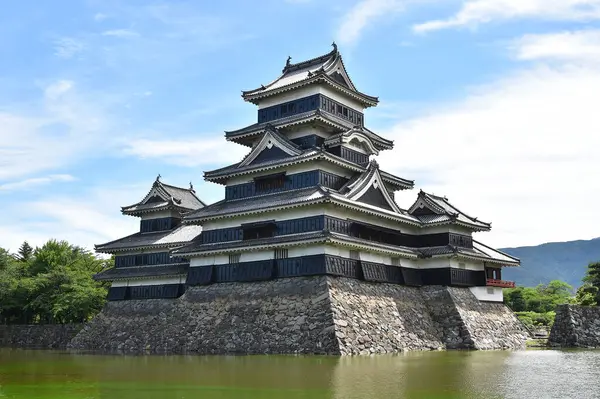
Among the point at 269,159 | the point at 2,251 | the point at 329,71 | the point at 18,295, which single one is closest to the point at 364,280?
the point at 269,159

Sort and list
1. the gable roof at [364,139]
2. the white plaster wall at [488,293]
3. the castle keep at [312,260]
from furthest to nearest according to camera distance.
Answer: the white plaster wall at [488,293] → the gable roof at [364,139] → the castle keep at [312,260]

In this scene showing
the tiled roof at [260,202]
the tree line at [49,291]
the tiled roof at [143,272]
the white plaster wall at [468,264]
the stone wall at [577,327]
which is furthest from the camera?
the tree line at [49,291]

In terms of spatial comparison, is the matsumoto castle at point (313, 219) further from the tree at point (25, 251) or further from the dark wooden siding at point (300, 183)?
the tree at point (25, 251)

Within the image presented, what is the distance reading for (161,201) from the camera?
5041cm

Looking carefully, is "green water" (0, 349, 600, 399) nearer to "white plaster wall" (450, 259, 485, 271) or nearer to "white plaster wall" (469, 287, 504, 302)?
"white plaster wall" (450, 259, 485, 271)

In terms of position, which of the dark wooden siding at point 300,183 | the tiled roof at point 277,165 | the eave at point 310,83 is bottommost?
the dark wooden siding at point 300,183

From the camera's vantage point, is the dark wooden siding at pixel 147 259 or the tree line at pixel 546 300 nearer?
the tree line at pixel 546 300

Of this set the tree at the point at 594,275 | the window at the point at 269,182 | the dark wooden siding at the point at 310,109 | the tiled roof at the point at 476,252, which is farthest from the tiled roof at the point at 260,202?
the tree at the point at 594,275

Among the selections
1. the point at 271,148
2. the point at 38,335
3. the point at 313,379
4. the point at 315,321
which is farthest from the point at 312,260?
the point at 38,335

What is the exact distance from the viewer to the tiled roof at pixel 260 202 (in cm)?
3613

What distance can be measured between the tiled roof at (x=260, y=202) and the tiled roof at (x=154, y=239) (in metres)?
5.71

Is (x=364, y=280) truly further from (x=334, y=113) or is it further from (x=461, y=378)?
(x=461, y=378)

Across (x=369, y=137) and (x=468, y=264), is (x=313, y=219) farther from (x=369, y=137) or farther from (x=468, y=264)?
(x=468, y=264)

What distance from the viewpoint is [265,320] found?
113ft
